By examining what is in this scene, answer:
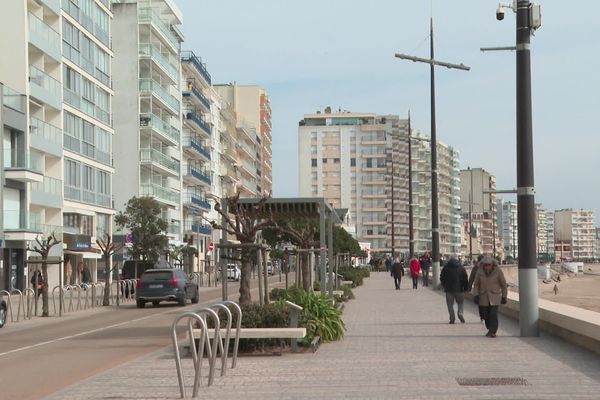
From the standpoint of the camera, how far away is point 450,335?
18.9 m

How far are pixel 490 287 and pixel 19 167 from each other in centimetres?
3587

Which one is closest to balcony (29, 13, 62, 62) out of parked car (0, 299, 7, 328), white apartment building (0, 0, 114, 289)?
white apartment building (0, 0, 114, 289)

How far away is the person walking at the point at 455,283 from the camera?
22.7 m

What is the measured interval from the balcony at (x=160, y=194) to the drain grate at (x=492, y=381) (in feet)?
218

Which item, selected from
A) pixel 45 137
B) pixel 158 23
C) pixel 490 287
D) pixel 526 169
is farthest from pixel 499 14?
pixel 158 23

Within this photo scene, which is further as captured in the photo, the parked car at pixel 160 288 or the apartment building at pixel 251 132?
the apartment building at pixel 251 132

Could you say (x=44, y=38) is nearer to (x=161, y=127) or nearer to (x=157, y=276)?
(x=157, y=276)

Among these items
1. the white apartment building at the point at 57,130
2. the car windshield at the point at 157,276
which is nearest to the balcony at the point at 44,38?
the white apartment building at the point at 57,130

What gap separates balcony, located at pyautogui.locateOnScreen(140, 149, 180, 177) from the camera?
3142 inches

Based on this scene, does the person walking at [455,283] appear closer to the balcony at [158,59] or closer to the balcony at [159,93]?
the balcony at [159,93]

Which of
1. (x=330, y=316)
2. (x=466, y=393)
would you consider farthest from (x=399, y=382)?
(x=330, y=316)

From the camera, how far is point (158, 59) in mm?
82875

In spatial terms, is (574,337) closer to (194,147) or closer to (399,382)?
(399,382)

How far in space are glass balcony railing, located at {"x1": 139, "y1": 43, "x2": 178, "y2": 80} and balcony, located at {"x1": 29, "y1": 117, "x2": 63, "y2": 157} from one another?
24928 mm
